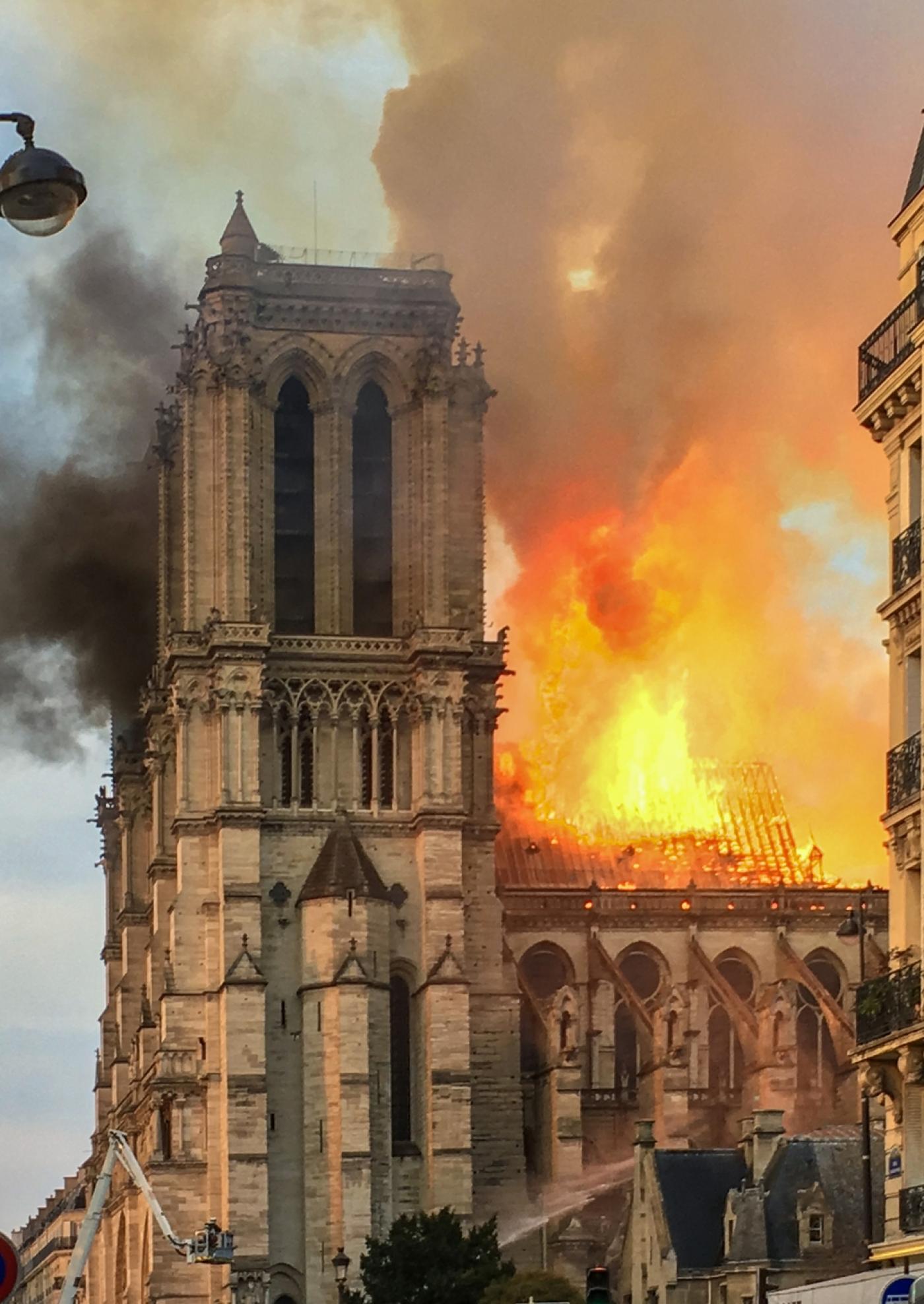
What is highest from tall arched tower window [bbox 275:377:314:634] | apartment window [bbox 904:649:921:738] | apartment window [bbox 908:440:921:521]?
tall arched tower window [bbox 275:377:314:634]

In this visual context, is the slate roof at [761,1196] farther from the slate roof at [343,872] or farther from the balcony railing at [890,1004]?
the balcony railing at [890,1004]

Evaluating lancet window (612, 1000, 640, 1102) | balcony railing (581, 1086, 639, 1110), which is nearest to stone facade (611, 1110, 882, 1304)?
balcony railing (581, 1086, 639, 1110)

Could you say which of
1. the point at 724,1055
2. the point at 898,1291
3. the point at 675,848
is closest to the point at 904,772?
the point at 898,1291

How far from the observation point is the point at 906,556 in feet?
156

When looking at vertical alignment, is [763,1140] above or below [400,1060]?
below

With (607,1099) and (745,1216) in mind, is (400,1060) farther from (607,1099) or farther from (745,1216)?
(745,1216)

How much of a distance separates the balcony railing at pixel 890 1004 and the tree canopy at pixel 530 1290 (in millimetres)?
37478

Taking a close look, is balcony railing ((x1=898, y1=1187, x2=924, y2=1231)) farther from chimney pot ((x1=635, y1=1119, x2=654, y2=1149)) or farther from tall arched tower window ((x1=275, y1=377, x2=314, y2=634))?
tall arched tower window ((x1=275, y1=377, x2=314, y2=634))

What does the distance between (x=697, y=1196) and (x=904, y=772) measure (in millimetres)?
40142

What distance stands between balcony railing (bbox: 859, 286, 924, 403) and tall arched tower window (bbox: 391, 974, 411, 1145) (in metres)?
56.3

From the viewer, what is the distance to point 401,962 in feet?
346

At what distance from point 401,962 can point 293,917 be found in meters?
3.72

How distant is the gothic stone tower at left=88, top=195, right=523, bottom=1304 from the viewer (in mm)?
102375

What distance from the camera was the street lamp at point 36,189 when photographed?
2631 cm
